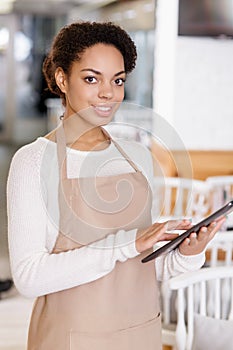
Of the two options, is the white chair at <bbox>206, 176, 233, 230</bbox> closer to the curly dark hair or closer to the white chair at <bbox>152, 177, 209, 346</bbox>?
the white chair at <bbox>152, 177, 209, 346</bbox>

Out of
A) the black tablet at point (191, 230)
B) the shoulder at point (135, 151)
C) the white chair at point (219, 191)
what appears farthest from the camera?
the white chair at point (219, 191)

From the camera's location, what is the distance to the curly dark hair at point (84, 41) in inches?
56.7

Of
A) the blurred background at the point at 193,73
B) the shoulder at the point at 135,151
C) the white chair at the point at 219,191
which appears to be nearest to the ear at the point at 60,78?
the shoulder at the point at 135,151

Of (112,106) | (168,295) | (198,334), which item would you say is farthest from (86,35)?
(168,295)

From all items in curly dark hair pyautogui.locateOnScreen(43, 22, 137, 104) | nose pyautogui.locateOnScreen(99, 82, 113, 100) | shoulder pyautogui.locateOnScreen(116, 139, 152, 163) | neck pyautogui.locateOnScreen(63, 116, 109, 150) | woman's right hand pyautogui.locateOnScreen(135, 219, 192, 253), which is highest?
curly dark hair pyautogui.locateOnScreen(43, 22, 137, 104)

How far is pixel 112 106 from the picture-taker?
55.9 inches

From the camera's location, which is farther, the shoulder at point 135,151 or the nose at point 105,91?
the shoulder at point 135,151

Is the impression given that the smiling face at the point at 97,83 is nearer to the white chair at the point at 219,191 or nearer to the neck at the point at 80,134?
the neck at the point at 80,134

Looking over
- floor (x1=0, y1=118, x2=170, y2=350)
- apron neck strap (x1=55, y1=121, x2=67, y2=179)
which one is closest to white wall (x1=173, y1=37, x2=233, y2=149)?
floor (x1=0, y1=118, x2=170, y2=350)

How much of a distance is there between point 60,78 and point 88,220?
0.26m

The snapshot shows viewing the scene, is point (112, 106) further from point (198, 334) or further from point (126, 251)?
point (198, 334)

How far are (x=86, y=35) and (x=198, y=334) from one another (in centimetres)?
102

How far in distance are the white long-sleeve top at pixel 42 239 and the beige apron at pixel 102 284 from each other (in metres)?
0.02

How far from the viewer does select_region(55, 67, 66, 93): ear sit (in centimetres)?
147
